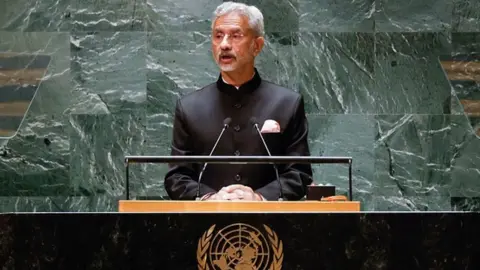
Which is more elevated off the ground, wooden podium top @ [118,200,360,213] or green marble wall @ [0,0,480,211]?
wooden podium top @ [118,200,360,213]

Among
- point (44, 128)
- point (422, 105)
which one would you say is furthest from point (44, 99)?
point (422, 105)

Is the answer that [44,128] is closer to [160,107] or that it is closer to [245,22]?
[160,107]

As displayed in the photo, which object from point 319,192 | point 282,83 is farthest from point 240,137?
point 282,83

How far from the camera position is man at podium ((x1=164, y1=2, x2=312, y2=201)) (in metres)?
4.71

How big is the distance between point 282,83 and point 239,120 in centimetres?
161

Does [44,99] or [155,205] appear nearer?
[155,205]

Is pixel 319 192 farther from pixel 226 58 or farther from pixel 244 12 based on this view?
pixel 244 12

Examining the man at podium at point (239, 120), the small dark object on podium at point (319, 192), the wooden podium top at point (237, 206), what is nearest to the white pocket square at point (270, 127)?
the man at podium at point (239, 120)

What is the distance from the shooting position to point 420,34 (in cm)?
647

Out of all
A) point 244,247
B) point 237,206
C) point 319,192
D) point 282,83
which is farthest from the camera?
point 282,83

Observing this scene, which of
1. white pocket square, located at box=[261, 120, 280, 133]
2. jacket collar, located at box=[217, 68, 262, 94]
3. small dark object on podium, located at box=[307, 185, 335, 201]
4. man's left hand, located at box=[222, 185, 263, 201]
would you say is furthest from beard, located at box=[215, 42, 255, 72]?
small dark object on podium, located at box=[307, 185, 335, 201]

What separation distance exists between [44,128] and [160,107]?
79 centimetres

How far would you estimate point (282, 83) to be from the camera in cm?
647

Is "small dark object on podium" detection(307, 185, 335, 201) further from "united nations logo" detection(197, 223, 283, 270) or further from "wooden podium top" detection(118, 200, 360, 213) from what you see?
"united nations logo" detection(197, 223, 283, 270)
